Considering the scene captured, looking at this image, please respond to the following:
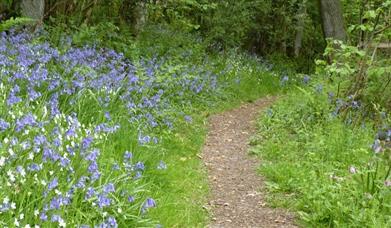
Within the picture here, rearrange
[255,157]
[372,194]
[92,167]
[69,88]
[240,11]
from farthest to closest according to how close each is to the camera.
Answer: [240,11], [255,157], [69,88], [372,194], [92,167]

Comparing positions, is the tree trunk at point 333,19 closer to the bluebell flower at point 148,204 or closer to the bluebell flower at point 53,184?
the bluebell flower at point 148,204

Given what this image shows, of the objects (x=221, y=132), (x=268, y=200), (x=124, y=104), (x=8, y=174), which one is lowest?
(x=221, y=132)

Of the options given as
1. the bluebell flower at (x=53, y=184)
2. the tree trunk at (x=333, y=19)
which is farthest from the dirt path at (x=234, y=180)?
the tree trunk at (x=333, y=19)

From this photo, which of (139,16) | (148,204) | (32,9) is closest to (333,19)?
(139,16)

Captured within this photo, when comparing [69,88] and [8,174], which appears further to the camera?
[69,88]

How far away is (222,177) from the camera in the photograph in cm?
585

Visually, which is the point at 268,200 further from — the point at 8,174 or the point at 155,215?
the point at 8,174

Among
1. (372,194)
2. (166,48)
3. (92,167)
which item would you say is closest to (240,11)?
(166,48)

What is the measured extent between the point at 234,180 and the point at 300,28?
37.1ft

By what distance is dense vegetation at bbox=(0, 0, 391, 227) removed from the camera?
3.49 m

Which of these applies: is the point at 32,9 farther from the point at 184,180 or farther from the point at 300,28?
the point at 300,28

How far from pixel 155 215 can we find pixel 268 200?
1437 millimetres

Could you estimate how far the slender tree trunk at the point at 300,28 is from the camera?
50.2ft

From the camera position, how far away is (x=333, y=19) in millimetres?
10586
